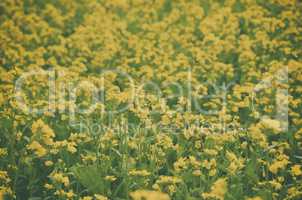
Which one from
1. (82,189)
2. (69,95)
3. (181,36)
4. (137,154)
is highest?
(181,36)

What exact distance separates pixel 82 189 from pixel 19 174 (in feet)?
2.00

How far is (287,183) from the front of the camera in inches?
187

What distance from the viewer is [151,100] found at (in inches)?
195

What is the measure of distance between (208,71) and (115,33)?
1.78 m

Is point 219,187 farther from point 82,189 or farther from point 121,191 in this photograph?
point 82,189

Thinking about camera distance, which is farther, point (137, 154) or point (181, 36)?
point (181, 36)

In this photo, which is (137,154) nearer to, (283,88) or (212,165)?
(212,165)

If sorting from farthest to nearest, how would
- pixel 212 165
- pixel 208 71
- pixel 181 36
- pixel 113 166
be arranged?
pixel 181 36
pixel 208 71
pixel 113 166
pixel 212 165

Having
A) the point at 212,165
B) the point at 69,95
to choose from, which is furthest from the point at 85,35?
the point at 212,165

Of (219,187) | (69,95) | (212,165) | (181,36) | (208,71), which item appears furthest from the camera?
(181,36)

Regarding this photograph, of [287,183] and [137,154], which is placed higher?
[137,154]

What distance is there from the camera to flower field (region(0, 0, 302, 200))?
4281 millimetres

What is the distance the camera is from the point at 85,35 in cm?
720

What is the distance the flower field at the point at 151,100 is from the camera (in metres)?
4.28
